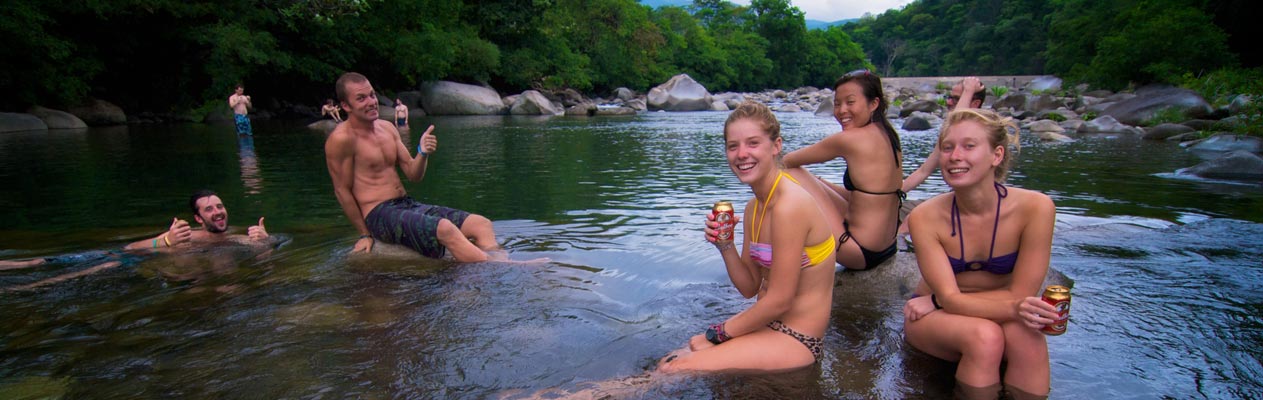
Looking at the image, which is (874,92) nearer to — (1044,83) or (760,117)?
(760,117)

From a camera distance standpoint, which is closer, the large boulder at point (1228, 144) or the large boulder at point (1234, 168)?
the large boulder at point (1234, 168)

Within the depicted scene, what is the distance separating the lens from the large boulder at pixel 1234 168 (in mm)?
10875

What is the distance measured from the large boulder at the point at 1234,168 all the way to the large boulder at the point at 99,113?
32516 mm

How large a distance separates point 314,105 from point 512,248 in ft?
112

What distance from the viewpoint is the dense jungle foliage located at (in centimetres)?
2356

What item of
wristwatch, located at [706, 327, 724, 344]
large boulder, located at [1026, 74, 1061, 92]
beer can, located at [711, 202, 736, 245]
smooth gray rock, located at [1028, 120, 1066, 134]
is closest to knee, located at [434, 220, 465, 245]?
wristwatch, located at [706, 327, 724, 344]

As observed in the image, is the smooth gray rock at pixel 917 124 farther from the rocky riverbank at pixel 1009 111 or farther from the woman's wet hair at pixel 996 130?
the woman's wet hair at pixel 996 130

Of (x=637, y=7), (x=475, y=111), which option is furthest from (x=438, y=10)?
(x=637, y=7)

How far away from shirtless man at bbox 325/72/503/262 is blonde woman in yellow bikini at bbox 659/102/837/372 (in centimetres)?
298

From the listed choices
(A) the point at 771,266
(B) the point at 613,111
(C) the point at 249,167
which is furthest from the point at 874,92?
(B) the point at 613,111

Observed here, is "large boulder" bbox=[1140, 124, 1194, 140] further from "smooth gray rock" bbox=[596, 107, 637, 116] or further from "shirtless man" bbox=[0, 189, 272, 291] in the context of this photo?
"smooth gray rock" bbox=[596, 107, 637, 116]

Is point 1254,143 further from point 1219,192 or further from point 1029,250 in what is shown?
point 1029,250

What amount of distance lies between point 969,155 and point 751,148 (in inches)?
40.2

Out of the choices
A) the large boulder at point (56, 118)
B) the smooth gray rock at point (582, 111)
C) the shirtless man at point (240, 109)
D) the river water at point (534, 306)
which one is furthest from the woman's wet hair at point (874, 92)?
the smooth gray rock at point (582, 111)
